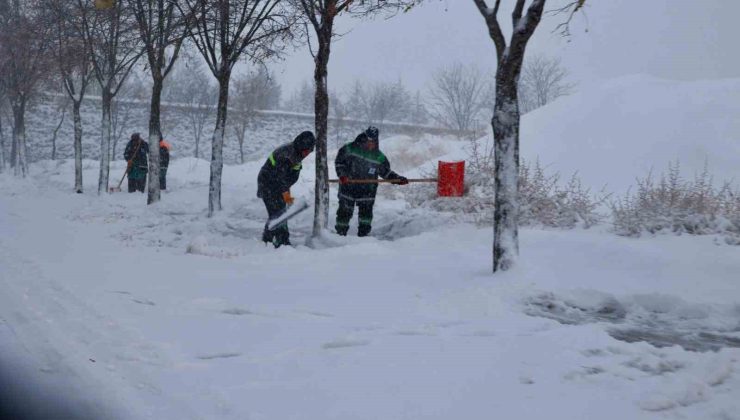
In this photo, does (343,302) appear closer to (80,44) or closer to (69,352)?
(69,352)

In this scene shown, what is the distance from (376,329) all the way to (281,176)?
18.5ft

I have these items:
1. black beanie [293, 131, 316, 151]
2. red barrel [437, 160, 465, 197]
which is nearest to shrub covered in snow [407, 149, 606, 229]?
red barrel [437, 160, 465, 197]

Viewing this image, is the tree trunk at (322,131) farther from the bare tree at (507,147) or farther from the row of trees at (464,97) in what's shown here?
the row of trees at (464,97)

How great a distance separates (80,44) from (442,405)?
2173 centimetres

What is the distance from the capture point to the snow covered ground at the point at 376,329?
304 centimetres

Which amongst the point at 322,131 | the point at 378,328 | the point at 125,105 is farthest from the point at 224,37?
the point at 125,105

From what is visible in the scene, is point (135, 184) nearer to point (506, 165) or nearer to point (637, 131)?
point (637, 131)

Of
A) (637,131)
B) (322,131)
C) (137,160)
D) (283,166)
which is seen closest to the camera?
(283,166)

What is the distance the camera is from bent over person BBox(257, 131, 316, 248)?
9688 mm

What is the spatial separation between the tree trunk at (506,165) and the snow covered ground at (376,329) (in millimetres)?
244

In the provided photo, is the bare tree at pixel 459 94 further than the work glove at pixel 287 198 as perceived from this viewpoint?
Yes

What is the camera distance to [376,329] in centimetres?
455

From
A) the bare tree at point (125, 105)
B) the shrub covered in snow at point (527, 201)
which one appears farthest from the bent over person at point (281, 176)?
the bare tree at point (125, 105)

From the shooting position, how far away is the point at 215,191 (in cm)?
1443
